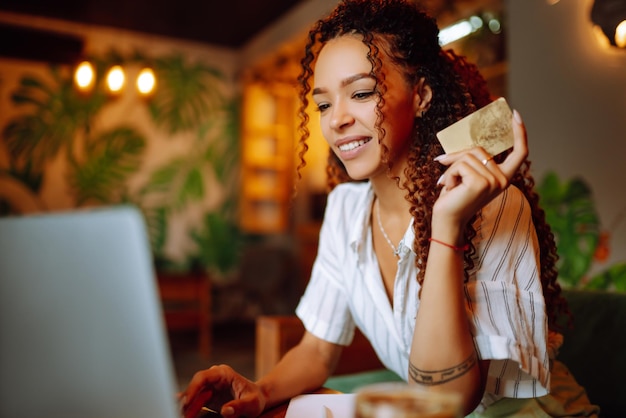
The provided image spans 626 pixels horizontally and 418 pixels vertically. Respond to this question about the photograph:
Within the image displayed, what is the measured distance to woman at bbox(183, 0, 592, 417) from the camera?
83 centimetres

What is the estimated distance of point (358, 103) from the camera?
3.51ft

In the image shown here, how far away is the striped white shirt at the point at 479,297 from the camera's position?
894mm

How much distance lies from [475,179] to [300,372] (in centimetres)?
64

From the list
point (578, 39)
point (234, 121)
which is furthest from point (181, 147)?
point (578, 39)

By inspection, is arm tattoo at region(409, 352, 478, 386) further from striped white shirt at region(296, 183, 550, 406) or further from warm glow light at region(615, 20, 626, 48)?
warm glow light at region(615, 20, 626, 48)

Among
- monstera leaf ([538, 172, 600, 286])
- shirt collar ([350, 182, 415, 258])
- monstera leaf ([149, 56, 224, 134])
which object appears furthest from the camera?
monstera leaf ([149, 56, 224, 134])

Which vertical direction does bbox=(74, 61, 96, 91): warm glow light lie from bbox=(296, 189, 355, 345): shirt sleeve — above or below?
above

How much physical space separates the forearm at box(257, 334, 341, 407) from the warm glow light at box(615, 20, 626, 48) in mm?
1522

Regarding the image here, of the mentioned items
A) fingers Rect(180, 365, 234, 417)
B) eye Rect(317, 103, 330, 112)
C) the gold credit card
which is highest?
eye Rect(317, 103, 330, 112)

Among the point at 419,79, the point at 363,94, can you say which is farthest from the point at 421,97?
the point at 363,94

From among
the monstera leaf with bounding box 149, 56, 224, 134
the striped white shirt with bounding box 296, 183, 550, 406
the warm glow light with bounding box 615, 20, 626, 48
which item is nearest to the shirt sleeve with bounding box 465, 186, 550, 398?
the striped white shirt with bounding box 296, 183, 550, 406

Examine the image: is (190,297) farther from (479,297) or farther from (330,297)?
(479,297)

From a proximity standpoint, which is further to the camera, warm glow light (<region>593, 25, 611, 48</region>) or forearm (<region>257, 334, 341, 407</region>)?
warm glow light (<region>593, 25, 611, 48</region>)

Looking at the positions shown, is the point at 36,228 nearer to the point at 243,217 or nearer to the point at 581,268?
the point at 581,268
